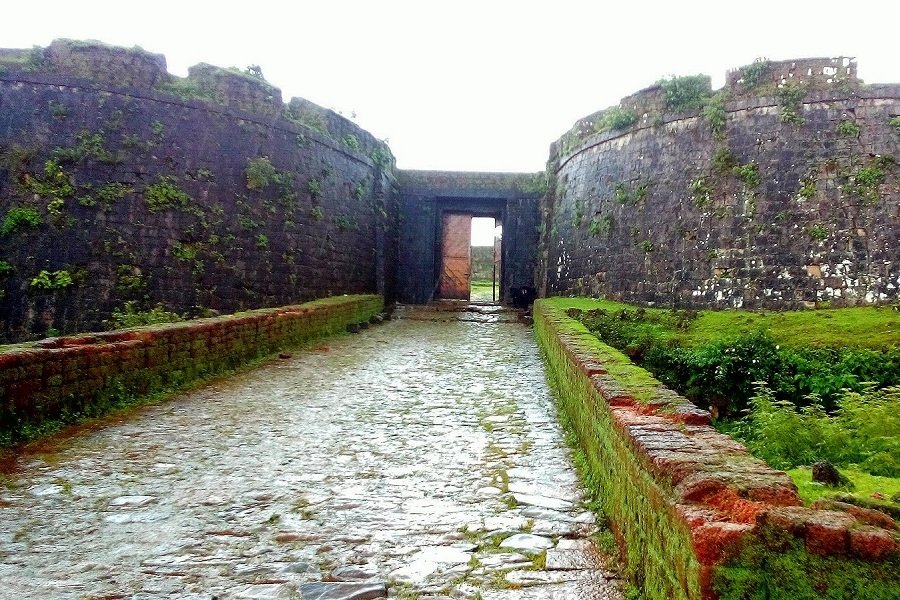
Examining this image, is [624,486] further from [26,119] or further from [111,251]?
[26,119]

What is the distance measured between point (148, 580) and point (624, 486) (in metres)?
2.27

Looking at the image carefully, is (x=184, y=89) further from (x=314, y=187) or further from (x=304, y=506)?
(x=304, y=506)

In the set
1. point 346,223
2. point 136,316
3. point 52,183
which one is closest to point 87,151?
point 52,183

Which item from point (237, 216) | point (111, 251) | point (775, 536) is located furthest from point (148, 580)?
point (237, 216)

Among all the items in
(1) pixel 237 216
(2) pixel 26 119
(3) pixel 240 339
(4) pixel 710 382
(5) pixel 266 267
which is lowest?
(4) pixel 710 382

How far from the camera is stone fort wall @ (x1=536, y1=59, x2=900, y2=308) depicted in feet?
39.0

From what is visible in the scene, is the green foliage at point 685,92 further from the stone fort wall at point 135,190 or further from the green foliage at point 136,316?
the green foliage at point 136,316

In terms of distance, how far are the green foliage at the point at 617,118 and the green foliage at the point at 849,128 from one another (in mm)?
4808

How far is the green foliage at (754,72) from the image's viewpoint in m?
13.1

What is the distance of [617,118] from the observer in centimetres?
1605

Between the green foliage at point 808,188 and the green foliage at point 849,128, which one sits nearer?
the green foliage at point 849,128

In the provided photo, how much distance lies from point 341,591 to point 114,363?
14.3 feet

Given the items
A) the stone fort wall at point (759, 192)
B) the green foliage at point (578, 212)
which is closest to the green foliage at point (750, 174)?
the stone fort wall at point (759, 192)

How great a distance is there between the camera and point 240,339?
28.7ft
